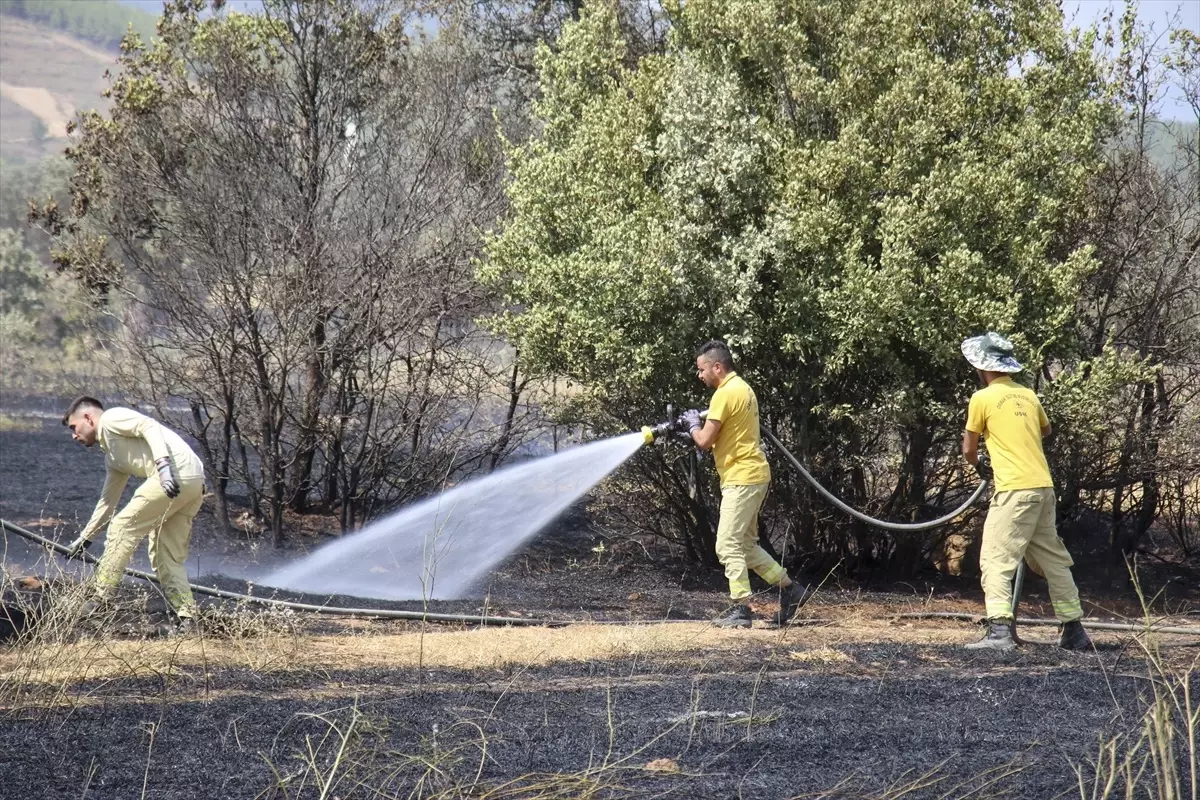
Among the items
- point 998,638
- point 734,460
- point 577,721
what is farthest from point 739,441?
point 577,721

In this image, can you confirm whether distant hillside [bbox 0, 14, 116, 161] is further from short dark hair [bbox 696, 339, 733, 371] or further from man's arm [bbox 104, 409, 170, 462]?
short dark hair [bbox 696, 339, 733, 371]

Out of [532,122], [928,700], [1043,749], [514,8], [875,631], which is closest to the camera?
[1043,749]

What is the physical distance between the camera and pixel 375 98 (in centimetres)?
1238

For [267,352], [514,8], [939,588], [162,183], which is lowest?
[939,588]

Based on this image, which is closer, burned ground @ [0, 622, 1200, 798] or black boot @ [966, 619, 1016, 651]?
burned ground @ [0, 622, 1200, 798]

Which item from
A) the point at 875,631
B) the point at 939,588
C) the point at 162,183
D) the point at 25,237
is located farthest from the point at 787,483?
the point at 25,237

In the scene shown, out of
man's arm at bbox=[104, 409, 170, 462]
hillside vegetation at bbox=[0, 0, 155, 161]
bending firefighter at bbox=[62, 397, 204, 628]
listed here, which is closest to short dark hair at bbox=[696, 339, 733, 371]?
bending firefighter at bbox=[62, 397, 204, 628]

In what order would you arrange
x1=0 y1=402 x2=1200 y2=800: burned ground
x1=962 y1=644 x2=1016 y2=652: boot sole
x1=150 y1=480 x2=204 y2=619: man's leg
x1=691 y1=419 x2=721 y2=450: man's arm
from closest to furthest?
x1=0 y1=402 x2=1200 y2=800: burned ground, x1=962 y1=644 x2=1016 y2=652: boot sole, x1=150 y1=480 x2=204 y2=619: man's leg, x1=691 y1=419 x2=721 y2=450: man's arm

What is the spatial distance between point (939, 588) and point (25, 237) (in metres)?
39.6

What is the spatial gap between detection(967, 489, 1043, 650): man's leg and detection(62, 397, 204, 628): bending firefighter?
4364 mm

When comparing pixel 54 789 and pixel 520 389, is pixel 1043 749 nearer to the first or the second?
pixel 54 789

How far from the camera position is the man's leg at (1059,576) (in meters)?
7.00

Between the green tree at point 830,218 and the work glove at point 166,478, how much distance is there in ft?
12.1

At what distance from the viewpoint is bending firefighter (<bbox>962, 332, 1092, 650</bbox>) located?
684 cm
